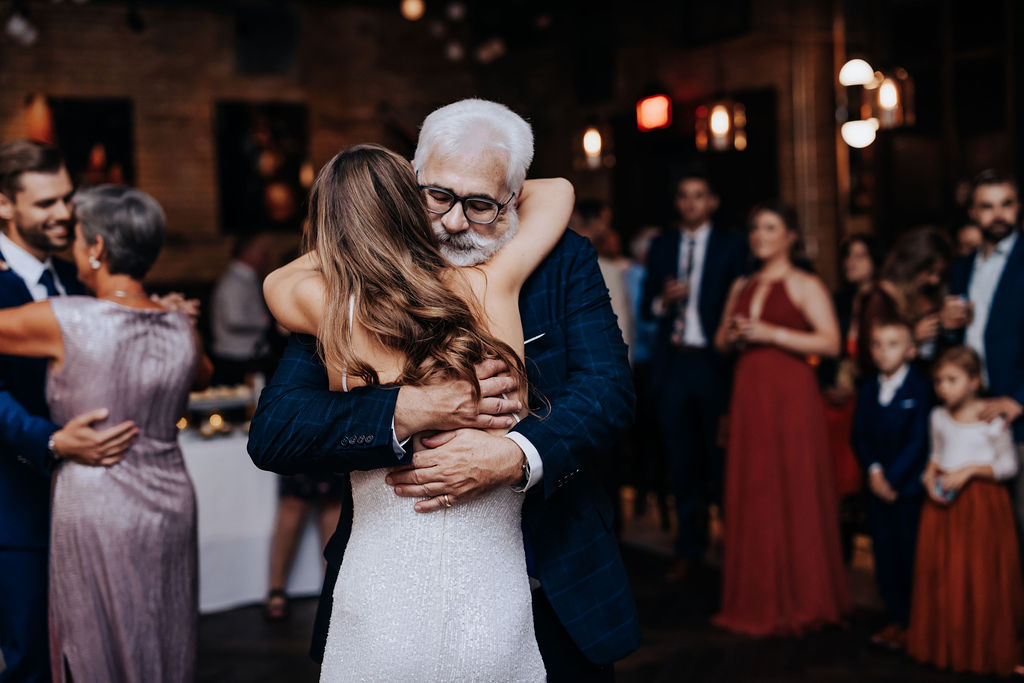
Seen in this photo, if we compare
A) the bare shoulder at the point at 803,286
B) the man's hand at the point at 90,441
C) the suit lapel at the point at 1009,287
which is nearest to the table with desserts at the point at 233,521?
the man's hand at the point at 90,441

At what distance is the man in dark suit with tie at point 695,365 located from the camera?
4988mm

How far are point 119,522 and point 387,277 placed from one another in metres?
1.26

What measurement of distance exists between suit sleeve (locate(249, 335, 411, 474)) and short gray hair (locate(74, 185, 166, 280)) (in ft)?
3.47

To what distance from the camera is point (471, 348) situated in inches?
65.5

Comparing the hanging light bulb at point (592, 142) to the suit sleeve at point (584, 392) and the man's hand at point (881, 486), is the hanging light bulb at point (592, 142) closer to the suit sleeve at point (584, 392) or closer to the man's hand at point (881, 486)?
the man's hand at point (881, 486)

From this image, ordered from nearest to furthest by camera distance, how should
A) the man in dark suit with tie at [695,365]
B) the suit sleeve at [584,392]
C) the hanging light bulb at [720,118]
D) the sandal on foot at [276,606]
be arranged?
the suit sleeve at [584,392] < the sandal on foot at [276,606] < the man in dark suit with tie at [695,365] < the hanging light bulb at [720,118]

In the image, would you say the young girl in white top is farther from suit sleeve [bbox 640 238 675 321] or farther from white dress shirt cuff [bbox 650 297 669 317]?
suit sleeve [bbox 640 238 675 321]

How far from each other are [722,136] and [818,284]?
3.95 m

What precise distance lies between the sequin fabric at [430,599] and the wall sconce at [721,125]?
6.75 meters

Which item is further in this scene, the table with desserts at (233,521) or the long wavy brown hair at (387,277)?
the table with desserts at (233,521)

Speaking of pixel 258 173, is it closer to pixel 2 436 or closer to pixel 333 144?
pixel 333 144

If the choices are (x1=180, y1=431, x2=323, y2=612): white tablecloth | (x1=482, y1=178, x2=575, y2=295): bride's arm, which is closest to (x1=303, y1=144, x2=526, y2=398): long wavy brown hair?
(x1=482, y1=178, x2=575, y2=295): bride's arm

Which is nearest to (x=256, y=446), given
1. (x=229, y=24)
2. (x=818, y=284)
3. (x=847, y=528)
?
(x=818, y=284)

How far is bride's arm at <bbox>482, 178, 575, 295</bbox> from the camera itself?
1.78 meters
